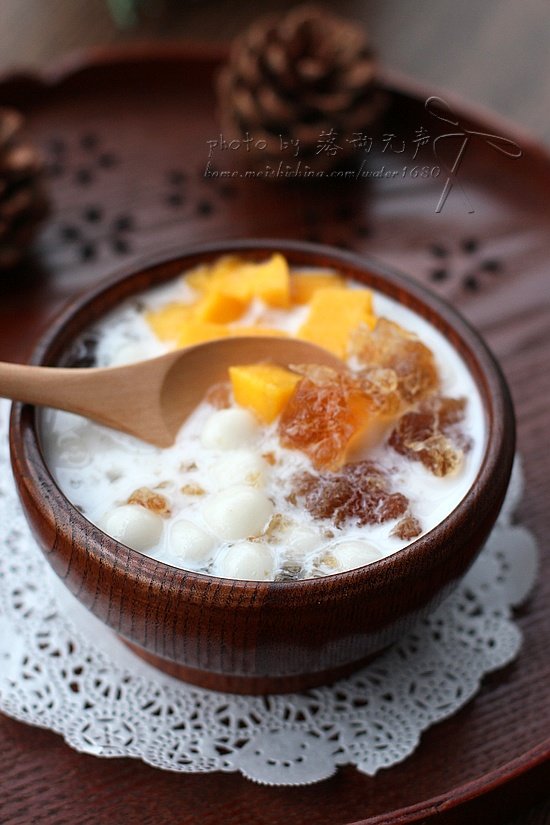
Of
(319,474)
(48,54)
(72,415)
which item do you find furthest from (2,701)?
(48,54)

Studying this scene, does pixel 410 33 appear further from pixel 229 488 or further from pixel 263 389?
pixel 229 488

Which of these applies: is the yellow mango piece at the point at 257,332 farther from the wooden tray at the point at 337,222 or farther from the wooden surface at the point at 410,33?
the wooden surface at the point at 410,33

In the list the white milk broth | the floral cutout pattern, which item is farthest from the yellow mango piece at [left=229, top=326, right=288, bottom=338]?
the floral cutout pattern

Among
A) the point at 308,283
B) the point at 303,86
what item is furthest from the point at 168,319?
the point at 303,86

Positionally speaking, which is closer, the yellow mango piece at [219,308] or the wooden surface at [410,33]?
the yellow mango piece at [219,308]

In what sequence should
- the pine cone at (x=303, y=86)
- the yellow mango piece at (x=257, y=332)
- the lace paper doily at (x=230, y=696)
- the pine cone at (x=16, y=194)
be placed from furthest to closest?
the pine cone at (x=303, y=86) < the pine cone at (x=16, y=194) < the yellow mango piece at (x=257, y=332) < the lace paper doily at (x=230, y=696)

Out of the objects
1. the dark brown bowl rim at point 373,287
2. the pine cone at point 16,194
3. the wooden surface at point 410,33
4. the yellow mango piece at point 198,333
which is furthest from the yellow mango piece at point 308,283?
the wooden surface at point 410,33

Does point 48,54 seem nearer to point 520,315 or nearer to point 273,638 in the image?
point 520,315
